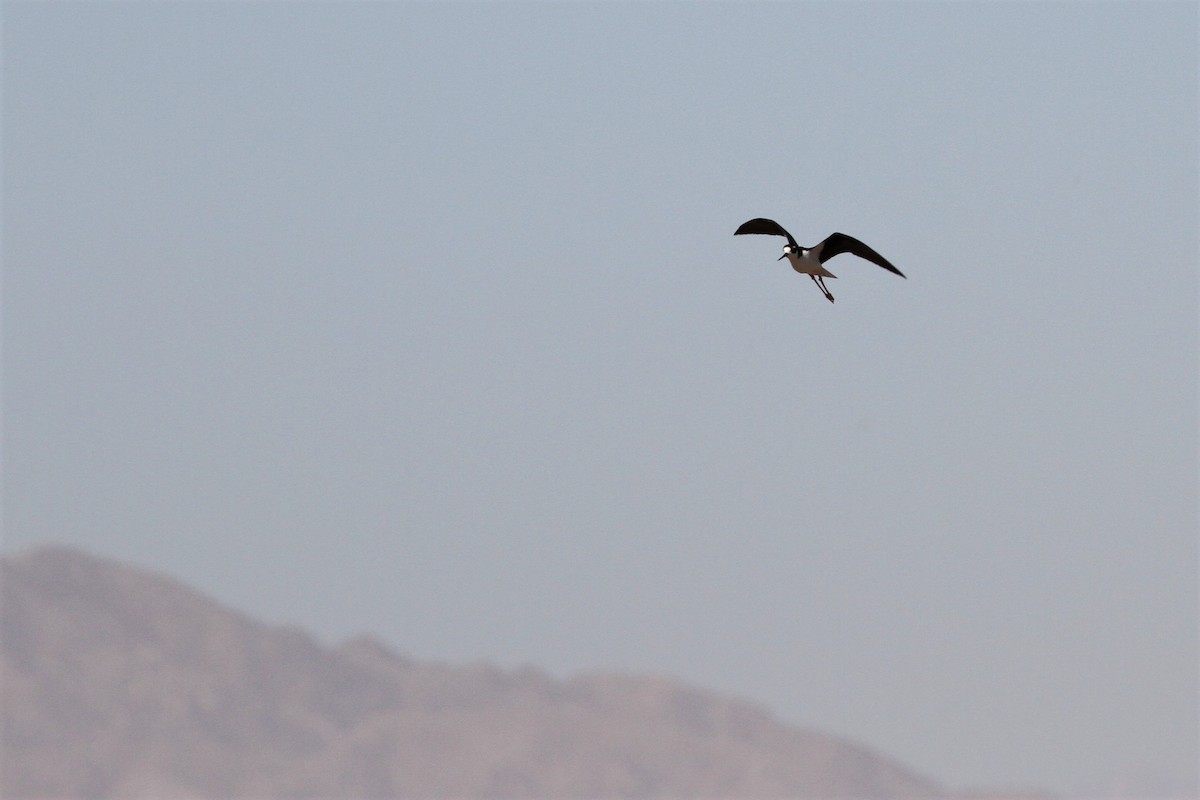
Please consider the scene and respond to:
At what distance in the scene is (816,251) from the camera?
3019 cm

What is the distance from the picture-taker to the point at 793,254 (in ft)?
102

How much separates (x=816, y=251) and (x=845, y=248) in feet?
2.91

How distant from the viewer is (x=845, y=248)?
29.4 meters

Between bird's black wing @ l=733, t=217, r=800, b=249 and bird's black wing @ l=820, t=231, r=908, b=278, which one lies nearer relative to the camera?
bird's black wing @ l=820, t=231, r=908, b=278

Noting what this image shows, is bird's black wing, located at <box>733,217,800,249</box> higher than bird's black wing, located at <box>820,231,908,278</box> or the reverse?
higher

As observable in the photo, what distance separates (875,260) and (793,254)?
2.93 meters

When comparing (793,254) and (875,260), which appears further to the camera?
(793,254)

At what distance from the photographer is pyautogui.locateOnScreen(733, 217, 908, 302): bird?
28906 mm

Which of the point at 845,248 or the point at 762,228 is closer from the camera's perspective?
the point at 845,248

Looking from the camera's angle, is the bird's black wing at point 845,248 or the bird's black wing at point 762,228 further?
the bird's black wing at point 762,228

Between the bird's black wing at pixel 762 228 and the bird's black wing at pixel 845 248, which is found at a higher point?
the bird's black wing at pixel 762 228

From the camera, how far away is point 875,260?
2838cm

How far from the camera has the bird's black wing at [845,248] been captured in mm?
28594

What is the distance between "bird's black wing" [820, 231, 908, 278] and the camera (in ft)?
93.8
